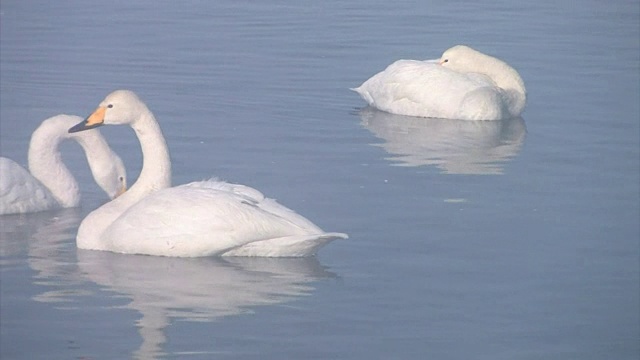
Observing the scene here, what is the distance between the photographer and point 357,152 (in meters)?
12.5

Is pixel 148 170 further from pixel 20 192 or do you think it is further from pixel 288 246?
pixel 288 246

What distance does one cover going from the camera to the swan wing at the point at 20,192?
1018 cm

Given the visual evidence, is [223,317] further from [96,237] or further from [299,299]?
[96,237]

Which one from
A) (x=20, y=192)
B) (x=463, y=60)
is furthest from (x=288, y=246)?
(x=463, y=60)

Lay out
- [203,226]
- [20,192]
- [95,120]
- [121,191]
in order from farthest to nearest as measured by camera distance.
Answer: [121,191] < [20,192] < [95,120] < [203,226]

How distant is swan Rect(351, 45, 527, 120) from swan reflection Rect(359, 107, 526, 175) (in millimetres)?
86

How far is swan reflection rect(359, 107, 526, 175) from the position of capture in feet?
39.9

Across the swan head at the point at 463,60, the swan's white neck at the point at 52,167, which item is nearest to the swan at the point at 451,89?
the swan head at the point at 463,60

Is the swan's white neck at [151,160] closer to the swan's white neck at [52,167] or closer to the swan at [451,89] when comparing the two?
the swan's white neck at [52,167]

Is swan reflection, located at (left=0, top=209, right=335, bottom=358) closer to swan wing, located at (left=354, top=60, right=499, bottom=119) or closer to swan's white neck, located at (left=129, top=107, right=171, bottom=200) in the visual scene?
swan's white neck, located at (left=129, top=107, right=171, bottom=200)

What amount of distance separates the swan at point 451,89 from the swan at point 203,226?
200 inches

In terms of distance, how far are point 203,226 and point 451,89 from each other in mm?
5688

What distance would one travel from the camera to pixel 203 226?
914 cm

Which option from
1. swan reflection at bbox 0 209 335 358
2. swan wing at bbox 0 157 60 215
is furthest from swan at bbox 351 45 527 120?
swan reflection at bbox 0 209 335 358
